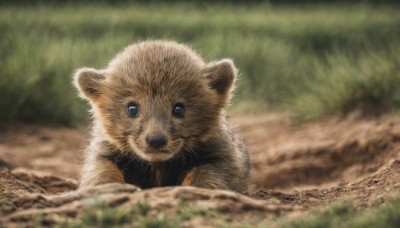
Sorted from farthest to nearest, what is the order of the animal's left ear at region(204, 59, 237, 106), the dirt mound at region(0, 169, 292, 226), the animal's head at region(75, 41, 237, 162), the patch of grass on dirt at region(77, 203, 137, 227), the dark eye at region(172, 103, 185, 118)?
the animal's left ear at region(204, 59, 237, 106), the dark eye at region(172, 103, 185, 118), the animal's head at region(75, 41, 237, 162), the dirt mound at region(0, 169, 292, 226), the patch of grass on dirt at region(77, 203, 137, 227)

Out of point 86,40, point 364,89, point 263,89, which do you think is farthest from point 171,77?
point 86,40

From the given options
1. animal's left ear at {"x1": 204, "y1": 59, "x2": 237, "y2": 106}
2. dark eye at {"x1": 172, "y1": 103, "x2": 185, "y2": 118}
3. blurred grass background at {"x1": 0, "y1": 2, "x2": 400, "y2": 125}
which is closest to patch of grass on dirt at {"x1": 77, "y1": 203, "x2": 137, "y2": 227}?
dark eye at {"x1": 172, "y1": 103, "x2": 185, "y2": 118}

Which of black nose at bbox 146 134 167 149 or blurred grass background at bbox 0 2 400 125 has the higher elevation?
blurred grass background at bbox 0 2 400 125

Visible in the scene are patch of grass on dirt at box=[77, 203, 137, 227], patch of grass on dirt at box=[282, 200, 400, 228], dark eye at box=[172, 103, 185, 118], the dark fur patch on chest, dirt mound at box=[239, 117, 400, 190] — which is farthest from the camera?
dirt mound at box=[239, 117, 400, 190]

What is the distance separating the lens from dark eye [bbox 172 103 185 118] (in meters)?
4.98

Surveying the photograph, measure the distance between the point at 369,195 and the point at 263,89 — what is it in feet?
24.8

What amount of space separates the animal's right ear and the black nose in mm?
1029

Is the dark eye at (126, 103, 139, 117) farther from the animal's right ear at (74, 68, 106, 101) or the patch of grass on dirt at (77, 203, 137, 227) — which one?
the patch of grass on dirt at (77, 203, 137, 227)

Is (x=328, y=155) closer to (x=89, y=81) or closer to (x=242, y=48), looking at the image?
(x=89, y=81)

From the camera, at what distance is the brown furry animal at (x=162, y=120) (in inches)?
193

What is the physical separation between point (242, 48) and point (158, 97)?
7.48m

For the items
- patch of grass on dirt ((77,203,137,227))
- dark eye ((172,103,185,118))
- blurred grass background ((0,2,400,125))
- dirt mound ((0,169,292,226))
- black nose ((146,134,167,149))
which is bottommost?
patch of grass on dirt ((77,203,137,227))

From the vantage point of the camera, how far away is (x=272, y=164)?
27.3 feet

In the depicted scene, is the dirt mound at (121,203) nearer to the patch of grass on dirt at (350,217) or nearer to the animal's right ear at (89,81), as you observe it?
the patch of grass on dirt at (350,217)
